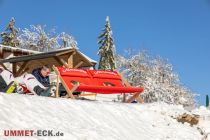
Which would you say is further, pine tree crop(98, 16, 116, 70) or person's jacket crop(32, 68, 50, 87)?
pine tree crop(98, 16, 116, 70)

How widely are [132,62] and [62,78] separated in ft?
136

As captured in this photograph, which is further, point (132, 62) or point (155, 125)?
point (132, 62)

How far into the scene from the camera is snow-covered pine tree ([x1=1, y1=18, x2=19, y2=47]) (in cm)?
5569

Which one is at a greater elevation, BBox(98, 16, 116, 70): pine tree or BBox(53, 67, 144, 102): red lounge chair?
BBox(98, 16, 116, 70): pine tree

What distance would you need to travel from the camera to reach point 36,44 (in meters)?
59.4

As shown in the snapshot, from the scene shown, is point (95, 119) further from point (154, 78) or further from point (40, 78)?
point (154, 78)

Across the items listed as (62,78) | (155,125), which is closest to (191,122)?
(155,125)

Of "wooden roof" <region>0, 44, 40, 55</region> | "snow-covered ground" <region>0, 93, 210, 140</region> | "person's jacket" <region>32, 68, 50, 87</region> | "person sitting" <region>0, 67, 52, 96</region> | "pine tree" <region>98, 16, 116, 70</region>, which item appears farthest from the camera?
"pine tree" <region>98, 16, 116, 70</region>

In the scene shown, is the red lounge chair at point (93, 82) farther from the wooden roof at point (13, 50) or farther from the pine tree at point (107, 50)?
the pine tree at point (107, 50)

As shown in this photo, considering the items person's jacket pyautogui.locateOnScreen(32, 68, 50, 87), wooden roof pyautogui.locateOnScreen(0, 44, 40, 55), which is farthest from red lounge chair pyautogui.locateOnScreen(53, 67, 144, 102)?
wooden roof pyautogui.locateOnScreen(0, 44, 40, 55)

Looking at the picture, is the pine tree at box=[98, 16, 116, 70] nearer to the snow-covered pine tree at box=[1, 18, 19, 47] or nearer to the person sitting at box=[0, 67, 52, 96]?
the snow-covered pine tree at box=[1, 18, 19, 47]

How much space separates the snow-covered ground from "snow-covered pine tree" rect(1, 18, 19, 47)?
47251 mm

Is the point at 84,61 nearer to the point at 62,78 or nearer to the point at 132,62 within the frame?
the point at 62,78

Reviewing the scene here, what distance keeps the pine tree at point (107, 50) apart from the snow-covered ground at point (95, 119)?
3900cm
